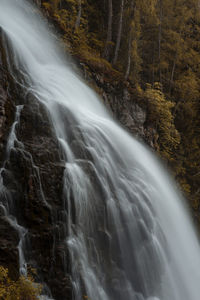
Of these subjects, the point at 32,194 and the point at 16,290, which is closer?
the point at 16,290

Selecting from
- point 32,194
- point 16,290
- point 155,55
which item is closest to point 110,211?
point 32,194

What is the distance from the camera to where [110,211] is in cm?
673

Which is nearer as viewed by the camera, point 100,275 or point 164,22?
point 100,275

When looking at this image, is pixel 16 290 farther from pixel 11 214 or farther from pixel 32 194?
pixel 32 194

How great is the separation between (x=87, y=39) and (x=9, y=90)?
29.9ft

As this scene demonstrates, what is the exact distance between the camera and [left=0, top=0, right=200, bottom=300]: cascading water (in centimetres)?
602

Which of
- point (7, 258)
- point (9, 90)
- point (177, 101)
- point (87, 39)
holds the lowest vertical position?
point (7, 258)

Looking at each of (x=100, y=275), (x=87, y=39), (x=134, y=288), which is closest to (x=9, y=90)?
(x=100, y=275)

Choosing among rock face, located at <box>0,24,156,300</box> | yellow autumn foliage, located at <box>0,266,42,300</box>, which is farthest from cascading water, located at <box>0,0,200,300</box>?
yellow autumn foliage, located at <box>0,266,42,300</box>

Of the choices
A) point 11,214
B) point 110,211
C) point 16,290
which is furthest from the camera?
point 110,211

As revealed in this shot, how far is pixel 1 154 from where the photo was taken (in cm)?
562

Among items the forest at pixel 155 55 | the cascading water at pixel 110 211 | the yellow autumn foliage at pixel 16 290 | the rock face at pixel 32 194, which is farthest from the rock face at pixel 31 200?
the forest at pixel 155 55

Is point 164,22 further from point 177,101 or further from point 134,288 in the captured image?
point 134,288

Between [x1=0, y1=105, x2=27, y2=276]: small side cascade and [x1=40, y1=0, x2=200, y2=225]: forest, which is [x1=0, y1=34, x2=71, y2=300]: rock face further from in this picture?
[x1=40, y1=0, x2=200, y2=225]: forest
